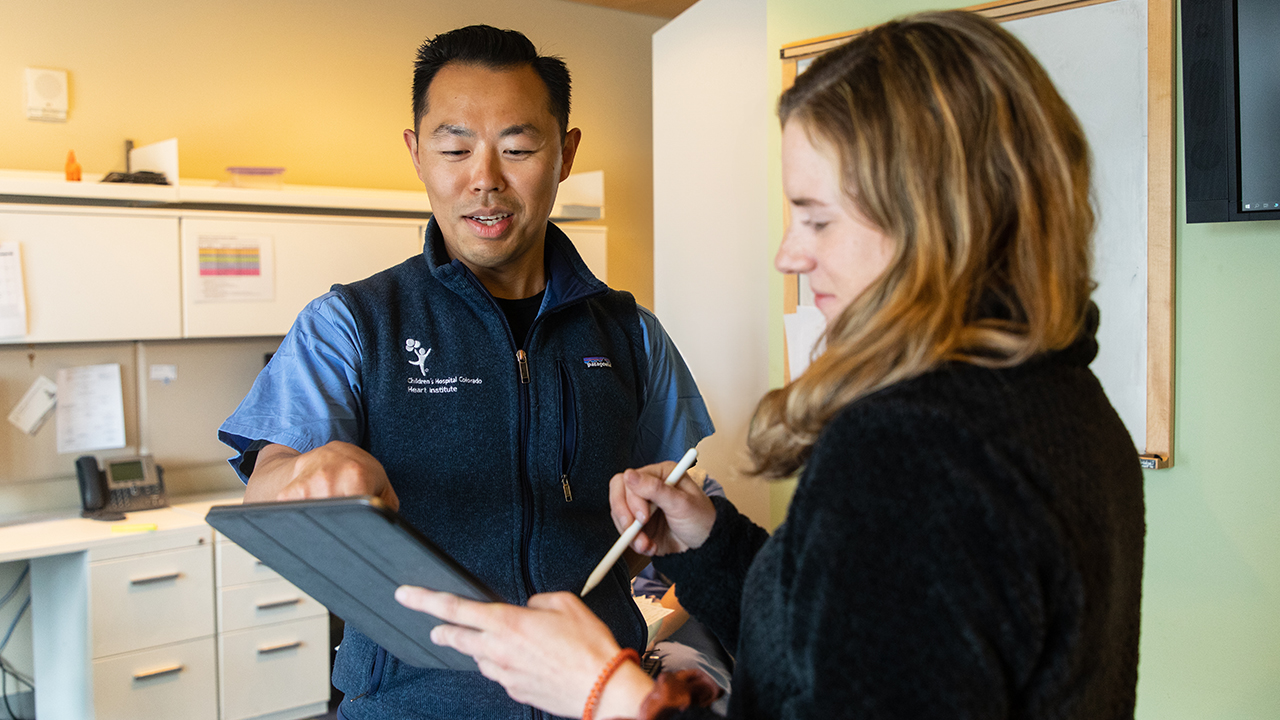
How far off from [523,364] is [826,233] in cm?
65

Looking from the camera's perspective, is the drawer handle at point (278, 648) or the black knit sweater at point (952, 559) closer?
the black knit sweater at point (952, 559)

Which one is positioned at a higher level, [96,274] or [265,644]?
[96,274]

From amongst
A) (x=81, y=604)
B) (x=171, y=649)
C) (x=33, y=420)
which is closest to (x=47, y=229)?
(x=33, y=420)

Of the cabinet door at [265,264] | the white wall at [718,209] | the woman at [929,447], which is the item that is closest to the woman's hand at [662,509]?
the woman at [929,447]

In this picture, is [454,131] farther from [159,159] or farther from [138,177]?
[159,159]

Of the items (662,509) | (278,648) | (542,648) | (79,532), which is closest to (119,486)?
(79,532)

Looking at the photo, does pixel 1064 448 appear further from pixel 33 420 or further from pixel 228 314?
pixel 33 420

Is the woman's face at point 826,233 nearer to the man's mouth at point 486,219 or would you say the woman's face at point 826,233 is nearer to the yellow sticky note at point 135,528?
the man's mouth at point 486,219

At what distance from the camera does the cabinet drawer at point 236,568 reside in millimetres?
3047

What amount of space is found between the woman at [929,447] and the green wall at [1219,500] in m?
1.45

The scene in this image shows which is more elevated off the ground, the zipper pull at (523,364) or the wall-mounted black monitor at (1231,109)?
the wall-mounted black monitor at (1231,109)

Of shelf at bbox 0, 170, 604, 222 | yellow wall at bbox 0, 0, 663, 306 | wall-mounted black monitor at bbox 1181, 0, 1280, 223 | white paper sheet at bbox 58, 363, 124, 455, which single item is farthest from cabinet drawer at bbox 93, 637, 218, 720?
wall-mounted black monitor at bbox 1181, 0, 1280, 223

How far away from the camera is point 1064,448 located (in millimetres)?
696

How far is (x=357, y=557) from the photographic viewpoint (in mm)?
833
